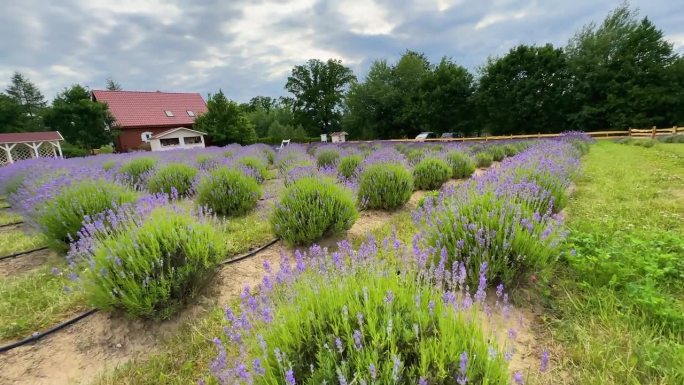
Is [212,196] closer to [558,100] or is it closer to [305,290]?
[305,290]

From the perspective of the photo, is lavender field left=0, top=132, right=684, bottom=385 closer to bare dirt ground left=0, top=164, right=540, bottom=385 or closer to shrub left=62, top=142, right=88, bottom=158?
bare dirt ground left=0, top=164, right=540, bottom=385

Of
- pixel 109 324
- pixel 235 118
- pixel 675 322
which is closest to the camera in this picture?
pixel 675 322

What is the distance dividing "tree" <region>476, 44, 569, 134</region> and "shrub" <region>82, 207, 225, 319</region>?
32669mm

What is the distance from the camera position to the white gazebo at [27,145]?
27.3 m

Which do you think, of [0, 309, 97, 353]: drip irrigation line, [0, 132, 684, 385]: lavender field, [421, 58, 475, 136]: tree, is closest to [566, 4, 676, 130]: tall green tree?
[421, 58, 475, 136]: tree

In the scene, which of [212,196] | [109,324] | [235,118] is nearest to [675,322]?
[109,324]

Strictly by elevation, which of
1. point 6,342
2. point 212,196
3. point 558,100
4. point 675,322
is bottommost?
point 6,342

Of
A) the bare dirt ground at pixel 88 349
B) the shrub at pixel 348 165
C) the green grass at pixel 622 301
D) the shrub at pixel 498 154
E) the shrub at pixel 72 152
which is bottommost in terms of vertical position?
the bare dirt ground at pixel 88 349

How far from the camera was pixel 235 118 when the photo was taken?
3306 cm

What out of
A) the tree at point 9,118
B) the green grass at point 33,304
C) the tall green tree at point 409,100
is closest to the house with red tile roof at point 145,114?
the tree at point 9,118

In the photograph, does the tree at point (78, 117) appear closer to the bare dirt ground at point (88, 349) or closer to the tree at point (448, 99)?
the tree at point (448, 99)

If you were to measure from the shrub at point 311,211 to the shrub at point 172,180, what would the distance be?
11.0 ft

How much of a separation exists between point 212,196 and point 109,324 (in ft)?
9.54

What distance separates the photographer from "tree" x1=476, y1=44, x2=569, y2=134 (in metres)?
28.0
